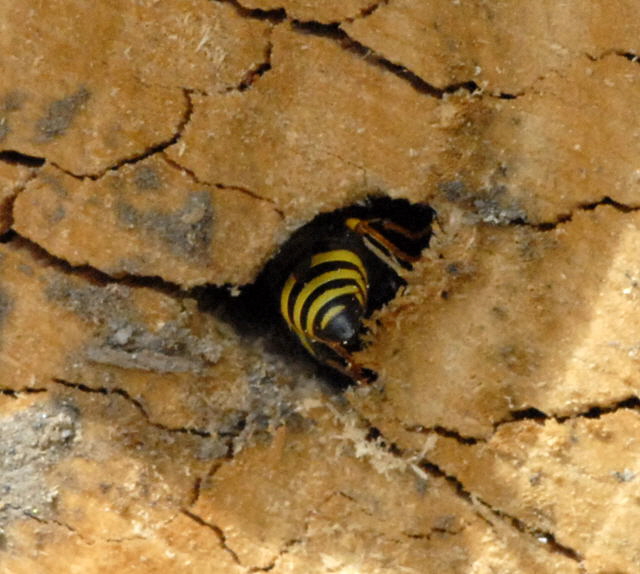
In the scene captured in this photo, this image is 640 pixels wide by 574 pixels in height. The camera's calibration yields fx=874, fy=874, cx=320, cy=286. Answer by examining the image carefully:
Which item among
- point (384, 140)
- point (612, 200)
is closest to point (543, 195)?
point (612, 200)

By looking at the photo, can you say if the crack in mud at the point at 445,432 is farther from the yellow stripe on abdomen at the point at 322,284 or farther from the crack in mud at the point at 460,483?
the yellow stripe on abdomen at the point at 322,284

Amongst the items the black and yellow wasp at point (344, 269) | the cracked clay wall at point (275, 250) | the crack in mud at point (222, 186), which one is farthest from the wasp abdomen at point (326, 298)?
the crack in mud at point (222, 186)

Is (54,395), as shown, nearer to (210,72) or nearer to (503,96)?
(210,72)

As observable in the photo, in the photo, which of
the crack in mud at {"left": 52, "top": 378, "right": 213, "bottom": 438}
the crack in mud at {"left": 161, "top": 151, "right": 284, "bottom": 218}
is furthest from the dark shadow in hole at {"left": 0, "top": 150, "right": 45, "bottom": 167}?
the crack in mud at {"left": 52, "top": 378, "right": 213, "bottom": 438}

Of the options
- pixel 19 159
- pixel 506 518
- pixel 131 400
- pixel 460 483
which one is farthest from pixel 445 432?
pixel 19 159

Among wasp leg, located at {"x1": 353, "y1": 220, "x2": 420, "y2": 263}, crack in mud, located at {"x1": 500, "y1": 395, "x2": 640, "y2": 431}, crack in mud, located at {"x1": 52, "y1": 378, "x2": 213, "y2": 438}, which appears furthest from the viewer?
wasp leg, located at {"x1": 353, "y1": 220, "x2": 420, "y2": 263}

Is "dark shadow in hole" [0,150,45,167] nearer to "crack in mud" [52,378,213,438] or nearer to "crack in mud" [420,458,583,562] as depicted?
"crack in mud" [52,378,213,438]
